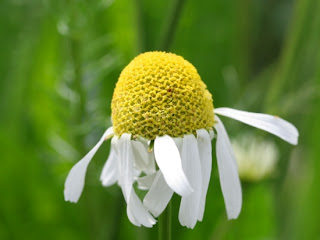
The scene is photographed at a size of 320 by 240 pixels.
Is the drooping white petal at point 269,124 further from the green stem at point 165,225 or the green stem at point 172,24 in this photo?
the green stem at point 172,24

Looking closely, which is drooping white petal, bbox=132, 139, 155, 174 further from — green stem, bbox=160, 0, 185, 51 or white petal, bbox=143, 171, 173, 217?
green stem, bbox=160, 0, 185, 51

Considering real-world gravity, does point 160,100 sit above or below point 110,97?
above

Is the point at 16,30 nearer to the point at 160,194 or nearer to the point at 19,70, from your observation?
the point at 19,70

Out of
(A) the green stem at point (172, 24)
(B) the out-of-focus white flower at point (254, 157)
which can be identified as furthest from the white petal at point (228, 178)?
(B) the out-of-focus white flower at point (254, 157)

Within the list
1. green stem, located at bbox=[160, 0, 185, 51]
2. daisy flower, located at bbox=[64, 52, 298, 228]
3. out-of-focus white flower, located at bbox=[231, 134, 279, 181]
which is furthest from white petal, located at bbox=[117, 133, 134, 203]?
out-of-focus white flower, located at bbox=[231, 134, 279, 181]

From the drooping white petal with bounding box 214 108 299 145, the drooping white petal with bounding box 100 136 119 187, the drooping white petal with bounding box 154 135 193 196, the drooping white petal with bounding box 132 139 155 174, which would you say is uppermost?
the drooping white petal with bounding box 214 108 299 145

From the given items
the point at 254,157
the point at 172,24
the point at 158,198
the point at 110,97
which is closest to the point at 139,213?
the point at 158,198

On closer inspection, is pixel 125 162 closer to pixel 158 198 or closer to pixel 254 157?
pixel 158 198
